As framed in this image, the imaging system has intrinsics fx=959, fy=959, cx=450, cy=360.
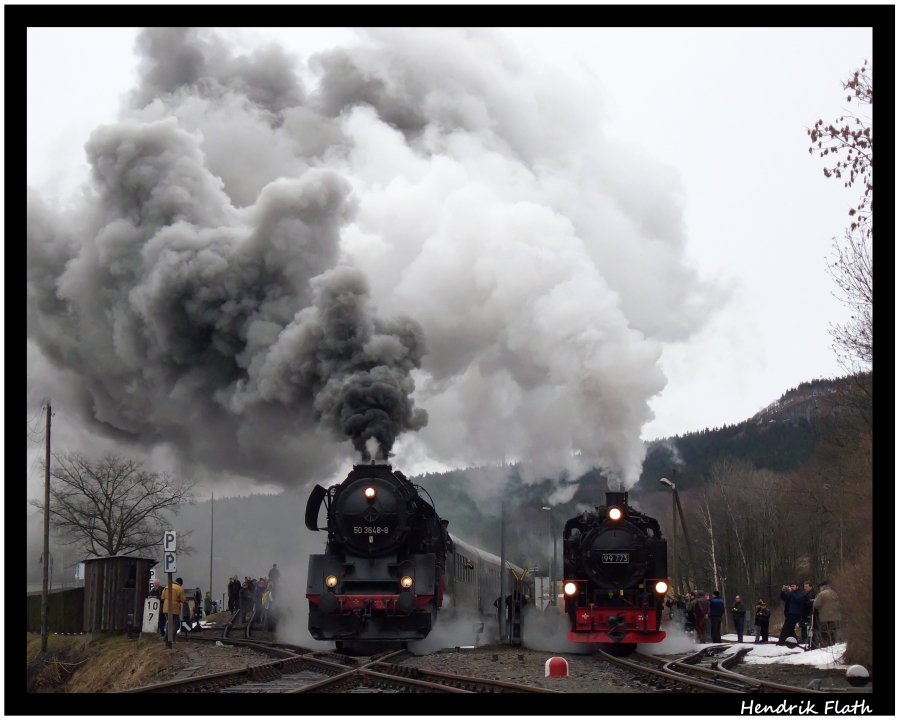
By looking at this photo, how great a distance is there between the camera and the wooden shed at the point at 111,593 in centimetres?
1523

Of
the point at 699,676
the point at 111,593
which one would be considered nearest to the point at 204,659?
the point at 111,593

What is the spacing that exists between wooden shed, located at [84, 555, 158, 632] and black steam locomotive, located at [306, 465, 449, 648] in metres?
4.09

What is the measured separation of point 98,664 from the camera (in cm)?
1330

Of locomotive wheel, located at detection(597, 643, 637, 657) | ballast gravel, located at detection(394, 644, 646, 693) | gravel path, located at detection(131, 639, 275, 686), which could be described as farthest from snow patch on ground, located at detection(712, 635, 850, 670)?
gravel path, located at detection(131, 639, 275, 686)

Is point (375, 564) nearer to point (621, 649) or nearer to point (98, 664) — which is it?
point (621, 649)

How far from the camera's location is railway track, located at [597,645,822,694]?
8.49 metres

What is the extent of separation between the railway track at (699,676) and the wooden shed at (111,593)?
25.0 ft

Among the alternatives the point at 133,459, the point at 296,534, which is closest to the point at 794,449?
the point at 296,534

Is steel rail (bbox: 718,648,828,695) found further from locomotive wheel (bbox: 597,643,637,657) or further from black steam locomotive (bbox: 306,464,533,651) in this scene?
black steam locomotive (bbox: 306,464,533,651)

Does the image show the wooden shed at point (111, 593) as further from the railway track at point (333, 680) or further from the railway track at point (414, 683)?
the railway track at point (414, 683)

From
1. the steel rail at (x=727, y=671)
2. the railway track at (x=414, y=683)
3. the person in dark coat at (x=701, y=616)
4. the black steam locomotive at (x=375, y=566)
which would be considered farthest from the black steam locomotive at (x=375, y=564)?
the person in dark coat at (x=701, y=616)

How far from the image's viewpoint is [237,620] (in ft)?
65.4

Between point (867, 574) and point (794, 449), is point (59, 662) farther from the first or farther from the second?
point (794, 449)

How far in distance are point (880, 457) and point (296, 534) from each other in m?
28.4
